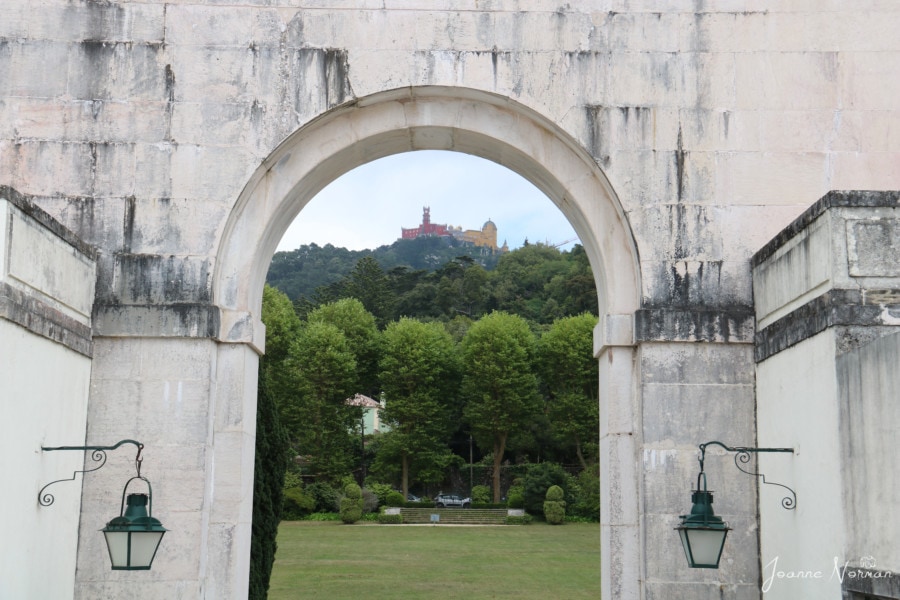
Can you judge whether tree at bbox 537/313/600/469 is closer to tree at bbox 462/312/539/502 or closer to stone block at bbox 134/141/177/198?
tree at bbox 462/312/539/502

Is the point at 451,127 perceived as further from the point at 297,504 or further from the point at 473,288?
the point at 473,288

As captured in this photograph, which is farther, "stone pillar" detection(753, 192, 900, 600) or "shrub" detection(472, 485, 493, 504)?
"shrub" detection(472, 485, 493, 504)

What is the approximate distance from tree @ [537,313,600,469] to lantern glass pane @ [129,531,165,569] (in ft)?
142

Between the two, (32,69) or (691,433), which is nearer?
(691,433)

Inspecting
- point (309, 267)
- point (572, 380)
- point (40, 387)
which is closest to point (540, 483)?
point (572, 380)

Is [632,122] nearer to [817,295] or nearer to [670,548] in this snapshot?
[817,295]

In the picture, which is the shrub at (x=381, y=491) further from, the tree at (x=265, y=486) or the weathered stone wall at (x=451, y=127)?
the weathered stone wall at (x=451, y=127)

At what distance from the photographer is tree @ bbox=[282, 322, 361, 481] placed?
49.6 m

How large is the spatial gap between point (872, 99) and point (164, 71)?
6303mm

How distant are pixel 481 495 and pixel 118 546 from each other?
4502cm

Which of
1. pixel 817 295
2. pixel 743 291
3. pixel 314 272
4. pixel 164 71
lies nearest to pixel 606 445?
pixel 743 291

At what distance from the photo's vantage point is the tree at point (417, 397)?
5038 cm

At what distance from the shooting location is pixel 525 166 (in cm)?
936

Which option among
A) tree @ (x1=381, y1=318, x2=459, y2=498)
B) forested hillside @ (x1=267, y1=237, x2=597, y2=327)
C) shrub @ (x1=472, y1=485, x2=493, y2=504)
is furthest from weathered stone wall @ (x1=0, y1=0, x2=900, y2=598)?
forested hillside @ (x1=267, y1=237, x2=597, y2=327)
